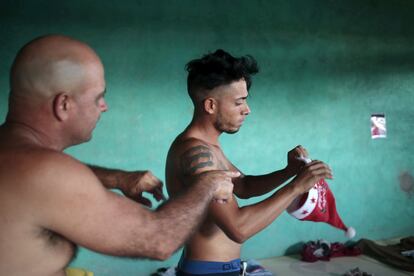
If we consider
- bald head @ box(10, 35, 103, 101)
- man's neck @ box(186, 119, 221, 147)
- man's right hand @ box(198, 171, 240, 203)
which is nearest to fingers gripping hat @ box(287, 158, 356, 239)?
man's neck @ box(186, 119, 221, 147)

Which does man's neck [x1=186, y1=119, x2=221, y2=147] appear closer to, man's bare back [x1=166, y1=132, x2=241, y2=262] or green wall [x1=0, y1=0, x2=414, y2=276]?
man's bare back [x1=166, y1=132, x2=241, y2=262]

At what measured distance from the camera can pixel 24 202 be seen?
3.76 feet

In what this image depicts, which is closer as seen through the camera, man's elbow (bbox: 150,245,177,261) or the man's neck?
man's elbow (bbox: 150,245,177,261)

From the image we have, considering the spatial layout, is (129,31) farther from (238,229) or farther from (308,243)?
(308,243)

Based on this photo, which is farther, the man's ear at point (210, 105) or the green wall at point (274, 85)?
the green wall at point (274, 85)

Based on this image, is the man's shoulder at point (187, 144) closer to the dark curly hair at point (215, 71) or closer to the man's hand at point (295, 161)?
the dark curly hair at point (215, 71)

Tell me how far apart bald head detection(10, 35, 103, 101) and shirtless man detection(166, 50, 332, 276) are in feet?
2.61

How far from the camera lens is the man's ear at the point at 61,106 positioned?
1.32 metres

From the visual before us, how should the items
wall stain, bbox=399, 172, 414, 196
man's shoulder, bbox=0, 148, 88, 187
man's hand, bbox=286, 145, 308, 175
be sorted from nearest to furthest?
man's shoulder, bbox=0, 148, 88, 187, man's hand, bbox=286, 145, 308, 175, wall stain, bbox=399, 172, 414, 196

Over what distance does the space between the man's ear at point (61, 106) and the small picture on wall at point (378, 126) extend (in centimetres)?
449

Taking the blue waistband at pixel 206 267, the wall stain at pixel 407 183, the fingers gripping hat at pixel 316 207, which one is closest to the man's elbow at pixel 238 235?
the blue waistband at pixel 206 267

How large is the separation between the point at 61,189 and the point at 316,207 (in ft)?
5.21

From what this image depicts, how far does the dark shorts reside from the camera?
213 centimetres

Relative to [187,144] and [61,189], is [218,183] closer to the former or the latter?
[61,189]
